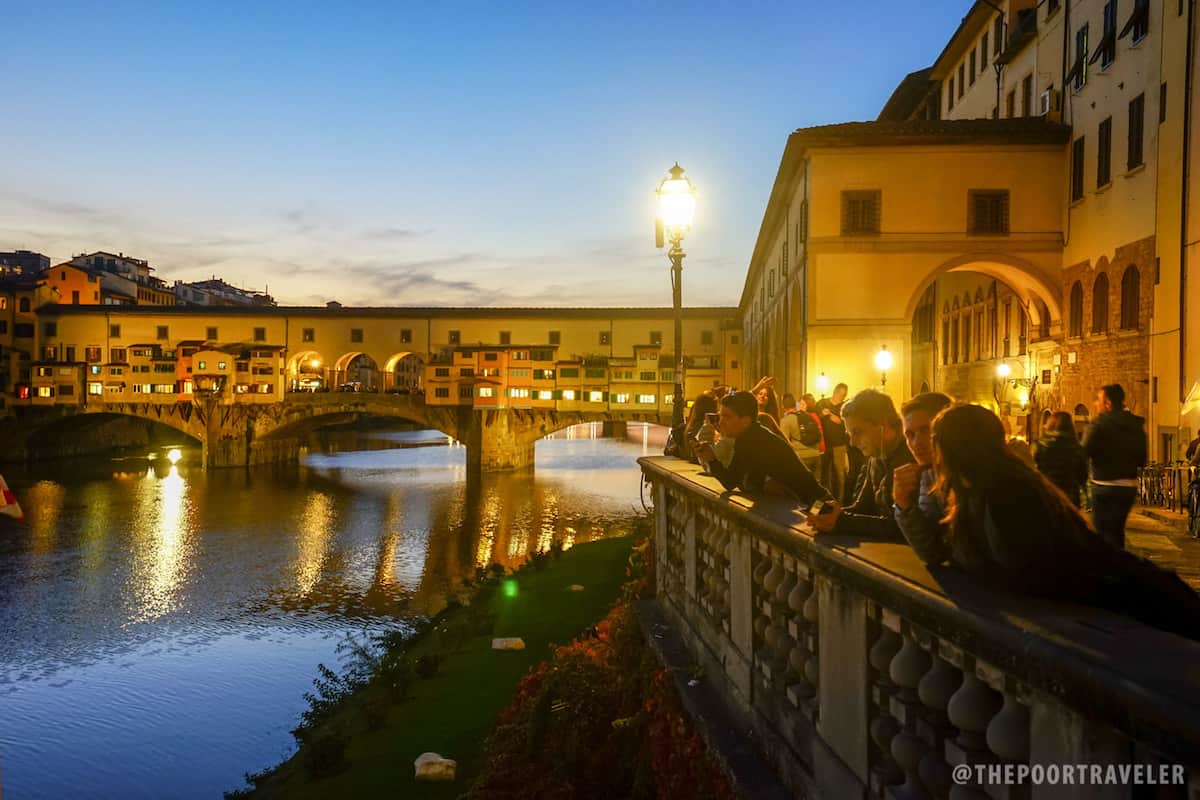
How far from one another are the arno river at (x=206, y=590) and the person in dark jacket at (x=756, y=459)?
10833 mm

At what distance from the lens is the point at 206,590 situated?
25703 millimetres

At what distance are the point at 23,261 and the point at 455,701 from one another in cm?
12413

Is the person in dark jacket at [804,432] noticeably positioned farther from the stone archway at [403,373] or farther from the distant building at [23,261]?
the distant building at [23,261]

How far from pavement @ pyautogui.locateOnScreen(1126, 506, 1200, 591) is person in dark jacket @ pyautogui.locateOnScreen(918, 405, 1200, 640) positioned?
5.78 meters

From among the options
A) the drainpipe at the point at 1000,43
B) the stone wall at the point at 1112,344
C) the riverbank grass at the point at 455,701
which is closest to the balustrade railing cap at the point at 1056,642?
the riverbank grass at the point at 455,701

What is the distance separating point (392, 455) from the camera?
71.9 metres

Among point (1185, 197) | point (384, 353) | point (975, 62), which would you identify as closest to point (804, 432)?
point (1185, 197)

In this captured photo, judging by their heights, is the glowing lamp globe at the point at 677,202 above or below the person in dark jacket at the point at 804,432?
above

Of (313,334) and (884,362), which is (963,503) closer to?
(884,362)

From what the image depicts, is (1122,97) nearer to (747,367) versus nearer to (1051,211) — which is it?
(1051,211)

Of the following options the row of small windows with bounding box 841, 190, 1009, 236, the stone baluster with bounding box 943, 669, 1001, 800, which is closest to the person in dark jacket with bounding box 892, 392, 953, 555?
the stone baluster with bounding box 943, 669, 1001, 800

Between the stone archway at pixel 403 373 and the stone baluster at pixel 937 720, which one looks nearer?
the stone baluster at pixel 937 720

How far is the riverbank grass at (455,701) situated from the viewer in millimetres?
9586

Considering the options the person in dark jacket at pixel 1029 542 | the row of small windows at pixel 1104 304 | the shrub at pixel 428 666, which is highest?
the row of small windows at pixel 1104 304
